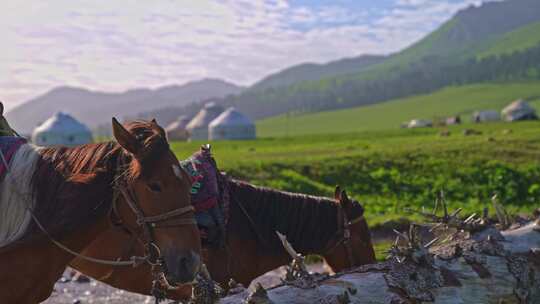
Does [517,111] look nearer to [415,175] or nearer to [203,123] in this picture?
[203,123]

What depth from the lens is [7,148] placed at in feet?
16.6

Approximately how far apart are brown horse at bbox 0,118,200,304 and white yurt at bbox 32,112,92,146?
69.2 metres

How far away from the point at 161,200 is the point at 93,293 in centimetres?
823

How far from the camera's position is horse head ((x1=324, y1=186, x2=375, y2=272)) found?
22.8 ft

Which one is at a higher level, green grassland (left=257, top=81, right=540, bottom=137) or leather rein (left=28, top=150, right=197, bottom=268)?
leather rein (left=28, top=150, right=197, bottom=268)

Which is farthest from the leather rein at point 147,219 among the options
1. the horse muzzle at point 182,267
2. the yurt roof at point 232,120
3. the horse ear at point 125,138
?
the yurt roof at point 232,120

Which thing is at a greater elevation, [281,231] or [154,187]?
[154,187]

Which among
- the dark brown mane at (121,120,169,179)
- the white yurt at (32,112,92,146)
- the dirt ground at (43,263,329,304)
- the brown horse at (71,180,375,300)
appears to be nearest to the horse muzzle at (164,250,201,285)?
the dark brown mane at (121,120,169,179)

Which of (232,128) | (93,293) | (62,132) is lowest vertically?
(232,128)

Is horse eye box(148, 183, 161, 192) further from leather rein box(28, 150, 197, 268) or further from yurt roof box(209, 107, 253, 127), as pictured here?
yurt roof box(209, 107, 253, 127)

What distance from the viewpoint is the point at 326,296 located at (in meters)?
4.49

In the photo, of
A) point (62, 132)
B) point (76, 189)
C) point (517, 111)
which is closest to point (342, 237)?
point (76, 189)

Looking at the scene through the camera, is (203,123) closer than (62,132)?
No

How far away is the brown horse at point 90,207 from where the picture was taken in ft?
15.1
